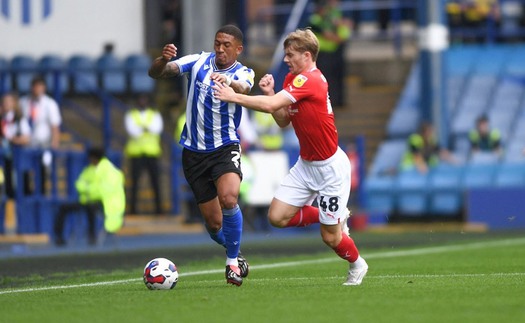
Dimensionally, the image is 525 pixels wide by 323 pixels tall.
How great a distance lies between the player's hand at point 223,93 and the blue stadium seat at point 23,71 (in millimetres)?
16284

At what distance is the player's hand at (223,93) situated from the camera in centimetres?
1140

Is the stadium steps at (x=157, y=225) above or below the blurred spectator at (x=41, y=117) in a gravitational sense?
below

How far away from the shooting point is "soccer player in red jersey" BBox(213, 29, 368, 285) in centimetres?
1176

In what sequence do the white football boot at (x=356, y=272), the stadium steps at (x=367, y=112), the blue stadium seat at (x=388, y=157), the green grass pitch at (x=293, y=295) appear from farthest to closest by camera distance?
the stadium steps at (x=367, y=112)
the blue stadium seat at (x=388, y=157)
the white football boot at (x=356, y=272)
the green grass pitch at (x=293, y=295)

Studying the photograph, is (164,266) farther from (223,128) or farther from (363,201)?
(363,201)

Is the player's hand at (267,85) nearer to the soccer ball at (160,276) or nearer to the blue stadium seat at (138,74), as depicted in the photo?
the soccer ball at (160,276)

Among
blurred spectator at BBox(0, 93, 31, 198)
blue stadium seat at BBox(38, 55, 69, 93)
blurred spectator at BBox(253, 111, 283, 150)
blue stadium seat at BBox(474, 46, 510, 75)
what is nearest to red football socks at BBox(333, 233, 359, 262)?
blurred spectator at BBox(0, 93, 31, 198)

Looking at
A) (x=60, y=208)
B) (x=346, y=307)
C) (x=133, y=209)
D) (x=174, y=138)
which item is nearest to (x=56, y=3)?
(x=174, y=138)

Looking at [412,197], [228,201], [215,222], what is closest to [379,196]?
[412,197]

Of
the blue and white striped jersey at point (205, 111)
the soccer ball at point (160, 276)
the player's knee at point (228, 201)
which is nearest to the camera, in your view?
the soccer ball at point (160, 276)

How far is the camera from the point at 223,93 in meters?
11.4

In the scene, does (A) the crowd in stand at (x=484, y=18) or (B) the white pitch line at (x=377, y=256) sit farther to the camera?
(A) the crowd in stand at (x=484, y=18)

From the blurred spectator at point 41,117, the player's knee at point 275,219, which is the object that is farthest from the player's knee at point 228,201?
the blurred spectator at point 41,117

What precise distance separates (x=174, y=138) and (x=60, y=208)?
21.3ft
